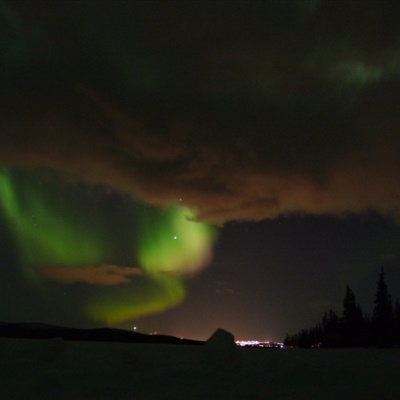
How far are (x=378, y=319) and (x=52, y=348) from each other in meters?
52.1

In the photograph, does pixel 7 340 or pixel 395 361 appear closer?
pixel 395 361

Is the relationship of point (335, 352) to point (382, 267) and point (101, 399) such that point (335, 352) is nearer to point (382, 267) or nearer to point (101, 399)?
point (101, 399)

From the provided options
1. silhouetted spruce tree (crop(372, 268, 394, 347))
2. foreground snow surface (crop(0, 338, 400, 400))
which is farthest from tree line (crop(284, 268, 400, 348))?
foreground snow surface (crop(0, 338, 400, 400))

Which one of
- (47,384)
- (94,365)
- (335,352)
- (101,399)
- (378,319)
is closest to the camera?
(101,399)

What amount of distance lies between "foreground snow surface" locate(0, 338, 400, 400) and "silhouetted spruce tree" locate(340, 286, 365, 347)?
5005cm

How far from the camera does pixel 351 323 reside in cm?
6091

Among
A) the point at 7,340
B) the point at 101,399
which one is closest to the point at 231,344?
the point at 101,399

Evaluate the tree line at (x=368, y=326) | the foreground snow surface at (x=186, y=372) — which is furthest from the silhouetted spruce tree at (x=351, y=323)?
the foreground snow surface at (x=186, y=372)

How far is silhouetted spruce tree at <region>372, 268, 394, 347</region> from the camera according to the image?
2174 inches

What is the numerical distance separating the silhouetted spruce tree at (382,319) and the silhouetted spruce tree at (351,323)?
3413 millimetres

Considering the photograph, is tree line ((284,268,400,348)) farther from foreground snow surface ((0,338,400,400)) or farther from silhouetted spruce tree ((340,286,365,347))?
foreground snow surface ((0,338,400,400))

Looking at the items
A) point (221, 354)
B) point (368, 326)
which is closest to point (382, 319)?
point (368, 326)

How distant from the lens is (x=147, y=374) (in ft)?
40.1

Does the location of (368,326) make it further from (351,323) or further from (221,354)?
(221,354)
